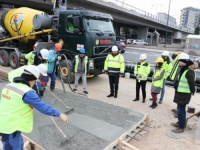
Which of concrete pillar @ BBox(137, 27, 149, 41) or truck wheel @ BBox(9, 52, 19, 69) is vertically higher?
concrete pillar @ BBox(137, 27, 149, 41)

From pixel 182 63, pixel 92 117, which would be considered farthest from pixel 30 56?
pixel 182 63

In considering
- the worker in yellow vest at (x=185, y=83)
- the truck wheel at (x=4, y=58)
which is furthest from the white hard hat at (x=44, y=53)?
the truck wheel at (x=4, y=58)

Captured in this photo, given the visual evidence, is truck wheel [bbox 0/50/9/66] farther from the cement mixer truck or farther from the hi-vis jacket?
the hi-vis jacket

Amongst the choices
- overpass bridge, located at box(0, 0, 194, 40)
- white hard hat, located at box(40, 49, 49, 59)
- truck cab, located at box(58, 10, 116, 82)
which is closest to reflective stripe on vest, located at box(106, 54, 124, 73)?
truck cab, located at box(58, 10, 116, 82)

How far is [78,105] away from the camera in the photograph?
5109 millimetres

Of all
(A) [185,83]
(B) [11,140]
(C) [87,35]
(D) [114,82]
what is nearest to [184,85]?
(A) [185,83]

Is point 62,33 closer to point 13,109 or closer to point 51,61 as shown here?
point 51,61

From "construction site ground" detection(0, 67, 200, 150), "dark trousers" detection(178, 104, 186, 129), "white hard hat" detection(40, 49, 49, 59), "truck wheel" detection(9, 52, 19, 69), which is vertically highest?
"white hard hat" detection(40, 49, 49, 59)

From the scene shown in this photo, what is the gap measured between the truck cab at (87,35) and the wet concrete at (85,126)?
8.35 ft

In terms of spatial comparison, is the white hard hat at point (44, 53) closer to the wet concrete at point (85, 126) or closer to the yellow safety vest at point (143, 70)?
the wet concrete at point (85, 126)

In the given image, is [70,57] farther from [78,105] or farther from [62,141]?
[62,141]

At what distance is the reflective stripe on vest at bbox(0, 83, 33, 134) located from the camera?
232cm

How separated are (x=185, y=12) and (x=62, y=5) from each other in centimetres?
15885

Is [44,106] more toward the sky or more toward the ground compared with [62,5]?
more toward the ground
